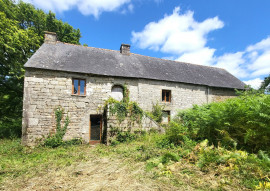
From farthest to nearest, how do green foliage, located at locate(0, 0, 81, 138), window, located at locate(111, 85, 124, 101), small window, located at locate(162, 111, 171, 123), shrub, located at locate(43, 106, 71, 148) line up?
1. small window, located at locate(162, 111, 171, 123)
2. green foliage, located at locate(0, 0, 81, 138)
3. window, located at locate(111, 85, 124, 101)
4. shrub, located at locate(43, 106, 71, 148)

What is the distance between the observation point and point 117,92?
10.3 metres

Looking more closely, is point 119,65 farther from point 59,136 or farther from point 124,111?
point 59,136

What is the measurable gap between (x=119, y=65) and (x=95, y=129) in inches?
213

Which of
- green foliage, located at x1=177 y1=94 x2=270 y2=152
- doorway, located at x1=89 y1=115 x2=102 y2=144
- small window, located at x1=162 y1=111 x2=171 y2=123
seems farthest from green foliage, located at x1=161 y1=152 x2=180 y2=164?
small window, located at x1=162 y1=111 x2=171 y2=123

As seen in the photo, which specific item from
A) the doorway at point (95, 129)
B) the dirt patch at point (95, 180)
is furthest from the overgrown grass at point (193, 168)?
the doorway at point (95, 129)

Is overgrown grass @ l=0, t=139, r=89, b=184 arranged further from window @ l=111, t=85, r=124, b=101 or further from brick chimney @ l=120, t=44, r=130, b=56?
brick chimney @ l=120, t=44, r=130, b=56

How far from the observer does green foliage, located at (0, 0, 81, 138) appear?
35.3 feet

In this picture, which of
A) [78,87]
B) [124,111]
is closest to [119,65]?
[78,87]

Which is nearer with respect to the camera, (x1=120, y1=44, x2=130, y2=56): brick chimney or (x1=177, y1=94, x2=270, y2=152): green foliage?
(x1=177, y1=94, x2=270, y2=152): green foliage

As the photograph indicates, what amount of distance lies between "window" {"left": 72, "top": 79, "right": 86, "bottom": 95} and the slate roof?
715 millimetres

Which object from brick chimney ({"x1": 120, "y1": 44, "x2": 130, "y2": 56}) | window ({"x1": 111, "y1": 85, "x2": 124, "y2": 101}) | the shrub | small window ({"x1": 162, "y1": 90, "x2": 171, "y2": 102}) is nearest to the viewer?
the shrub

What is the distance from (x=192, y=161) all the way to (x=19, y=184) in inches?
197

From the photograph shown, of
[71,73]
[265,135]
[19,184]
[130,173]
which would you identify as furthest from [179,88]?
[19,184]

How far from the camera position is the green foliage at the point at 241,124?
4367mm
